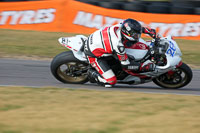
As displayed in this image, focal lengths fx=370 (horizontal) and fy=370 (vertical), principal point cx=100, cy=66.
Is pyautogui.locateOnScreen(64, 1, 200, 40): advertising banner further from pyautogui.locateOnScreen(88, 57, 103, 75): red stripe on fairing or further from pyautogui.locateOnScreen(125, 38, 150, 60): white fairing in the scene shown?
pyautogui.locateOnScreen(88, 57, 103, 75): red stripe on fairing

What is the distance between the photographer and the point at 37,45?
12.5 meters

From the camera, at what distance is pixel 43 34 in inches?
562

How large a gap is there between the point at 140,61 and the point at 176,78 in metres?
0.85

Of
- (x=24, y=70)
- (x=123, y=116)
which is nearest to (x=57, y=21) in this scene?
(x=24, y=70)

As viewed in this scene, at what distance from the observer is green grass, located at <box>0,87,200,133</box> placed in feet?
15.4

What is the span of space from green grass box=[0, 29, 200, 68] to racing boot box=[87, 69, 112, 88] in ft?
12.5

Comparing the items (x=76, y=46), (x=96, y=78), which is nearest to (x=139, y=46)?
(x=96, y=78)

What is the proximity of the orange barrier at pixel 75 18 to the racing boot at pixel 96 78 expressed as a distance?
6.72 meters

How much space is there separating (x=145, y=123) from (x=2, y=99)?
2.50m

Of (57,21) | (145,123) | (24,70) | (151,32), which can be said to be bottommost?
(145,123)

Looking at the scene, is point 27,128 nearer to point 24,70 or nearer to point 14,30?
point 24,70

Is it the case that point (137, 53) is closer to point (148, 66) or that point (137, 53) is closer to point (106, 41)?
point (148, 66)

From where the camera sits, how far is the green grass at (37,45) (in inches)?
444

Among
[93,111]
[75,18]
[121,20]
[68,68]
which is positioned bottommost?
[93,111]
